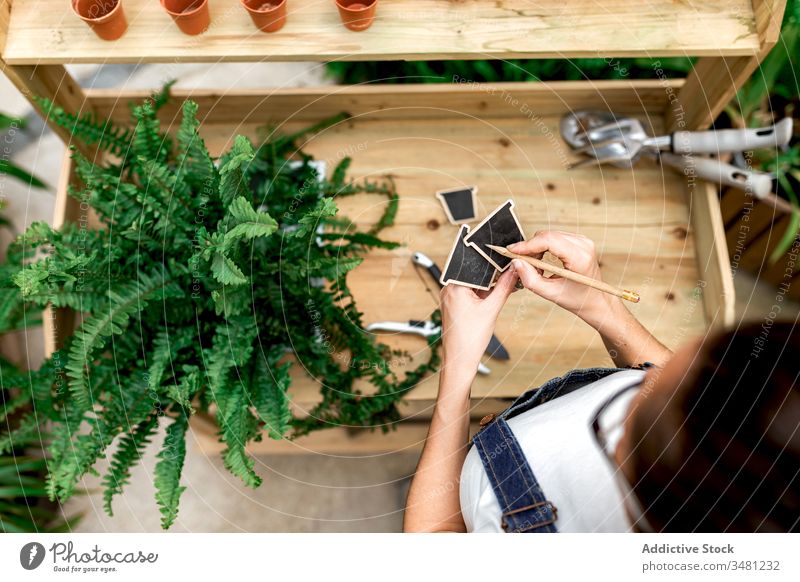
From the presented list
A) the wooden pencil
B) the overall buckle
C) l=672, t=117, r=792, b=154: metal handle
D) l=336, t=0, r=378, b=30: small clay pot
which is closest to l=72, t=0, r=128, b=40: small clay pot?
l=336, t=0, r=378, b=30: small clay pot

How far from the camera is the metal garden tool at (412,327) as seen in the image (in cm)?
160

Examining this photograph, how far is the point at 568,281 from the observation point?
4.19 feet

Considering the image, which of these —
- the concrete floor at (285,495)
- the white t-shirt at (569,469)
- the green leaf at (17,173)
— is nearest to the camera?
the white t-shirt at (569,469)

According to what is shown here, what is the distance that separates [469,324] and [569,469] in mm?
391

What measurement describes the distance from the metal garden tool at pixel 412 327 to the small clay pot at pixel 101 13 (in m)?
0.96

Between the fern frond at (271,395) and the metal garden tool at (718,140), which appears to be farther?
the metal garden tool at (718,140)

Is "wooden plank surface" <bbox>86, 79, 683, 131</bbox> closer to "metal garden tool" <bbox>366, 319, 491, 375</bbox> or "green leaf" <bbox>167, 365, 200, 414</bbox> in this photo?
"metal garden tool" <bbox>366, 319, 491, 375</bbox>

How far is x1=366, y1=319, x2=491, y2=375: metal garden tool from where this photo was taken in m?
1.60

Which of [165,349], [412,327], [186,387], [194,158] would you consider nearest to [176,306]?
[165,349]

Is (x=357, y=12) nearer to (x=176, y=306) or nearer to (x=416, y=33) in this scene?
(x=416, y=33)

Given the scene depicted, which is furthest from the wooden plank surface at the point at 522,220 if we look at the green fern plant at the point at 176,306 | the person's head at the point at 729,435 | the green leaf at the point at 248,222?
the person's head at the point at 729,435

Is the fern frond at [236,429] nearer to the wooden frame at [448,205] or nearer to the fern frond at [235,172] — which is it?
the fern frond at [235,172]

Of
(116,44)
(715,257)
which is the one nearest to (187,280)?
(116,44)

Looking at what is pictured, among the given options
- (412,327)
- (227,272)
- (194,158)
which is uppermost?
(194,158)
